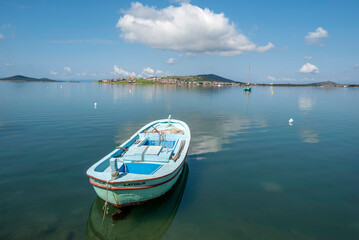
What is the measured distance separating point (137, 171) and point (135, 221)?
2.68 metres

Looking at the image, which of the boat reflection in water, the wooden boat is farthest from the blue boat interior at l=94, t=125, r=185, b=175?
the boat reflection in water

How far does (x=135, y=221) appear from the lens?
29.2 ft

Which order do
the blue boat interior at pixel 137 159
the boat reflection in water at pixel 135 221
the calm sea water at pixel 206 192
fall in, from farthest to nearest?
1. the blue boat interior at pixel 137 159
2. the calm sea water at pixel 206 192
3. the boat reflection in water at pixel 135 221

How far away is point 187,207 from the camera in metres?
10.1

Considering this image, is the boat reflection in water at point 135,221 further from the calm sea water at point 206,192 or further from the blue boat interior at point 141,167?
the blue boat interior at point 141,167

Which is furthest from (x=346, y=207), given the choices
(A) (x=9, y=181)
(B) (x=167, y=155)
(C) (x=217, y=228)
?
(A) (x=9, y=181)

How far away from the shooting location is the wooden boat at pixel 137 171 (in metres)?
8.62

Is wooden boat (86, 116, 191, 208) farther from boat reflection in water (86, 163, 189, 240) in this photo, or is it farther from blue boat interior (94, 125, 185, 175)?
boat reflection in water (86, 163, 189, 240)

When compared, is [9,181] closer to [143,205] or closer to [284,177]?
[143,205]

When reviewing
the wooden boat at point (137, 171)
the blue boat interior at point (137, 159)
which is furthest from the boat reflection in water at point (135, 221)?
the blue boat interior at point (137, 159)

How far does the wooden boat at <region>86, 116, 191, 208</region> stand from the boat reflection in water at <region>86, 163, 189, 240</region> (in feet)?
2.18

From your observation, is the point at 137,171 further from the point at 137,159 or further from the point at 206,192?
the point at 206,192

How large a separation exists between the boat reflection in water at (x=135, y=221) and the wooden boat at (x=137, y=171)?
26.2 inches

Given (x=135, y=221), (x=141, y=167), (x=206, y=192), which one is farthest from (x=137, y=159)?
(x=206, y=192)
